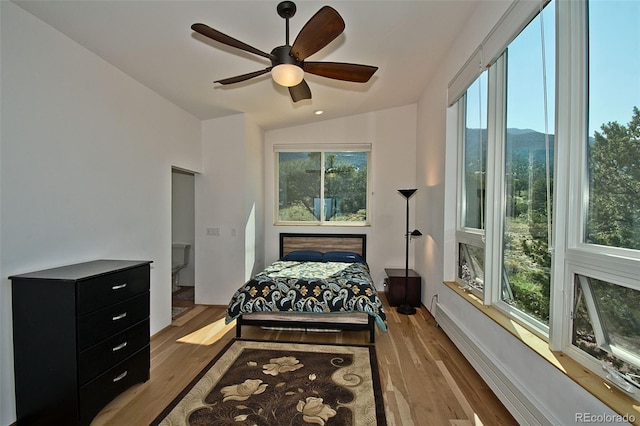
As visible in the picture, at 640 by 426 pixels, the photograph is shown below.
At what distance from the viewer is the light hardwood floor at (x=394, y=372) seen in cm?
205

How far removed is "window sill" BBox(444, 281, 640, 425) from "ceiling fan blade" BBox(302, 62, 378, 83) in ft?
6.60

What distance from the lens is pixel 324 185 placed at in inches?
210

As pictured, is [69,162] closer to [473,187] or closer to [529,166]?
[529,166]

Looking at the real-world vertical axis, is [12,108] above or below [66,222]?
above

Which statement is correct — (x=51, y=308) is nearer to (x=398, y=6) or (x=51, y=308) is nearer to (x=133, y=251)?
(x=133, y=251)

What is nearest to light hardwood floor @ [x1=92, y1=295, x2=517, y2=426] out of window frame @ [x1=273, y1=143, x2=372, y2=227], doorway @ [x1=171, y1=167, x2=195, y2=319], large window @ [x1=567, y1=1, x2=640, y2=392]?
large window @ [x1=567, y1=1, x2=640, y2=392]

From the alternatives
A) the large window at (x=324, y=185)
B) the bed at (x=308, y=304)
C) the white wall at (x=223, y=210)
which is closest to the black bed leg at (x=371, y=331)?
the bed at (x=308, y=304)

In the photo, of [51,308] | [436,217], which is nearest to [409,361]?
[436,217]

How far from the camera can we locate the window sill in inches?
48.4

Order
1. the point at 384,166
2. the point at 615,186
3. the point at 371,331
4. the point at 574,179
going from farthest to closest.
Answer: the point at 384,166, the point at 371,331, the point at 574,179, the point at 615,186

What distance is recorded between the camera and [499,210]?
8.03 ft

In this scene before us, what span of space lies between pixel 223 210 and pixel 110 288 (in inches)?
91.4

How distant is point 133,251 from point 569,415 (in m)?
3.47

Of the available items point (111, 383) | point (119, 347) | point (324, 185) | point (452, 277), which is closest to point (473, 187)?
point (452, 277)
